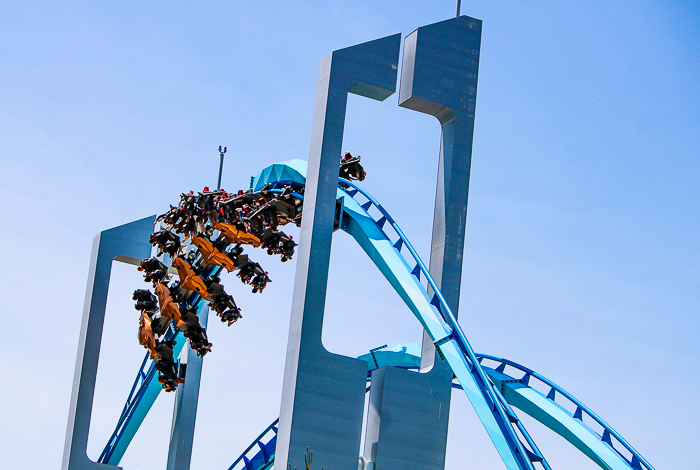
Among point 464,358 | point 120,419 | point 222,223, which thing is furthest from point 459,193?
point 120,419

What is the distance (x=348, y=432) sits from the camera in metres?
10.3

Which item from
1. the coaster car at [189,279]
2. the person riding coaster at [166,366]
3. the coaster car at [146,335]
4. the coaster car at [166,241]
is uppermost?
the coaster car at [166,241]

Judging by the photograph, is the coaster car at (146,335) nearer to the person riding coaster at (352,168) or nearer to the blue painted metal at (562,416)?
the person riding coaster at (352,168)

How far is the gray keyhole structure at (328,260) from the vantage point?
10.2 m

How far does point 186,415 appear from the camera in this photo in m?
17.8

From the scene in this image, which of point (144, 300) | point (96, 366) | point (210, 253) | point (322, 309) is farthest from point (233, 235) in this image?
point (96, 366)

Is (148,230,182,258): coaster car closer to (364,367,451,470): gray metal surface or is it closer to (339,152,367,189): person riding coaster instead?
(339,152,367,189): person riding coaster

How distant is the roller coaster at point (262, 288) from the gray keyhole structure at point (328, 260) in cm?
52

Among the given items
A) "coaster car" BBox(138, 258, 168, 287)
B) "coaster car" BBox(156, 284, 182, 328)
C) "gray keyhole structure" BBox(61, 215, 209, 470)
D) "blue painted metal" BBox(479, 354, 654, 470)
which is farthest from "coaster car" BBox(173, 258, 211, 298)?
"blue painted metal" BBox(479, 354, 654, 470)

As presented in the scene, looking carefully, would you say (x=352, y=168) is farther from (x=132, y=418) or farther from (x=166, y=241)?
(x=132, y=418)

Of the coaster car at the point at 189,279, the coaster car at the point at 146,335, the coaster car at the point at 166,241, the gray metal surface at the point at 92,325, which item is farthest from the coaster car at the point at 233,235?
the gray metal surface at the point at 92,325

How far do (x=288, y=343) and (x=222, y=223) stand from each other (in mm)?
4545

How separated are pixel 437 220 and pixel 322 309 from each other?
6.64ft

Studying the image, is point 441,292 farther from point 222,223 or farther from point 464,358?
point 222,223
